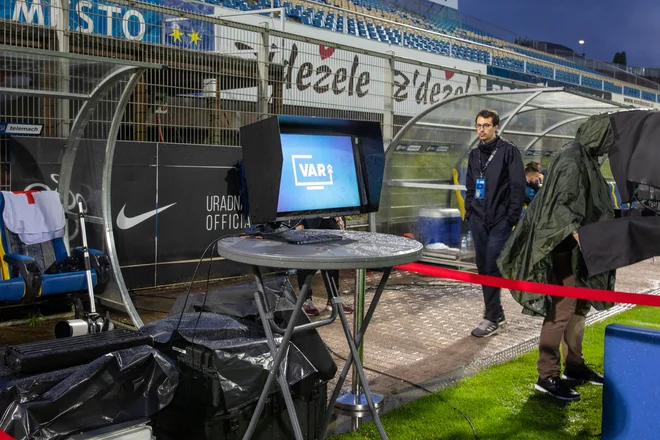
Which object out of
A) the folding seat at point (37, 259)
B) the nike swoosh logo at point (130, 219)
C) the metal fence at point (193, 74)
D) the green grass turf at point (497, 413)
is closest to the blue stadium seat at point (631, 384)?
the green grass turf at point (497, 413)

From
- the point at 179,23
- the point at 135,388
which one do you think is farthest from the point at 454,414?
the point at 179,23

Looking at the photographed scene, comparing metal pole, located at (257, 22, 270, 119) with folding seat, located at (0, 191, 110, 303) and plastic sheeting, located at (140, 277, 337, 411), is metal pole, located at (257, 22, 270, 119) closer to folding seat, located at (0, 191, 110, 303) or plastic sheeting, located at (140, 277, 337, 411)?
folding seat, located at (0, 191, 110, 303)

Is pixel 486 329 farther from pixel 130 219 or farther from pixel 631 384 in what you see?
pixel 130 219

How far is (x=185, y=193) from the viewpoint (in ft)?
28.5

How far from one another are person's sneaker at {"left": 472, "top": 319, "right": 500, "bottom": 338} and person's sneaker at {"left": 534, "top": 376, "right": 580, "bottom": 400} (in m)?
1.69

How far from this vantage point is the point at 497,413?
465 cm

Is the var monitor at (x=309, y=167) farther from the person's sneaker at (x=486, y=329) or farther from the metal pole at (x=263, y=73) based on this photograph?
the metal pole at (x=263, y=73)

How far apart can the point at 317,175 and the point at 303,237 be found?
324mm

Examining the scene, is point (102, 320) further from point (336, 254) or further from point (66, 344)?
point (336, 254)

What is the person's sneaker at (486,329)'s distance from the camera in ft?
21.9

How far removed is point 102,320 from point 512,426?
3.35 m

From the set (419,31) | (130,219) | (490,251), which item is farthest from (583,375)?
(419,31)

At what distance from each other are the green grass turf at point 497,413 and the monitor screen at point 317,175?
1.50 meters

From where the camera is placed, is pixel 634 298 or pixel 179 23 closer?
pixel 634 298
